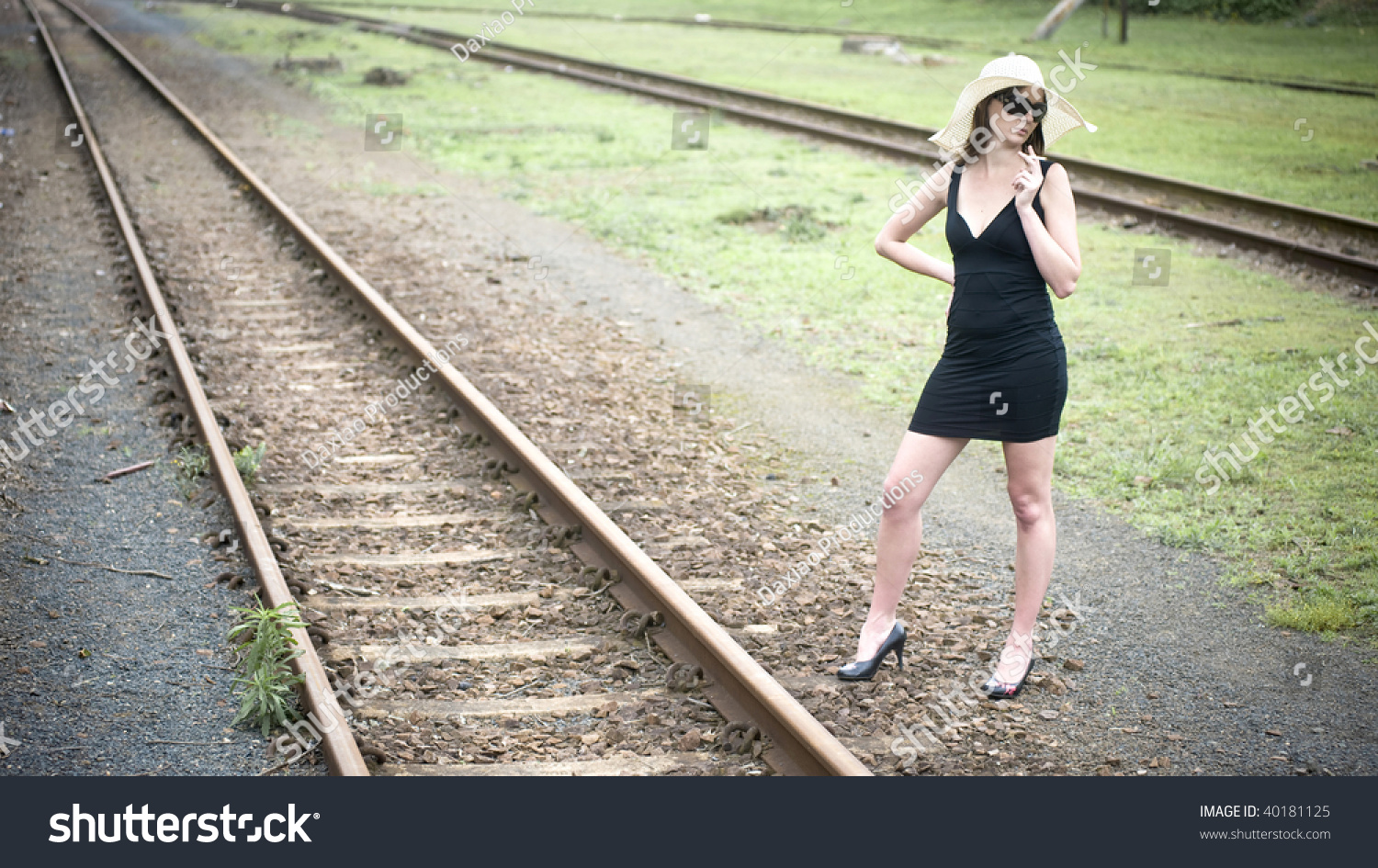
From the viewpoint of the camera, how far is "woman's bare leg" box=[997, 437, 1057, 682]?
4340 mm

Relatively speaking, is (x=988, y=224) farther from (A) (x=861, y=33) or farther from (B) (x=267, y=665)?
(A) (x=861, y=33)

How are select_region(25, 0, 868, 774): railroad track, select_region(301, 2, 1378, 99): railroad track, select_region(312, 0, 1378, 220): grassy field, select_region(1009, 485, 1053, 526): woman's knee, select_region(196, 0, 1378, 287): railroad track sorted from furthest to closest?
select_region(301, 2, 1378, 99): railroad track, select_region(312, 0, 1378, 220): grassy field, select_region(196, 0, 1378, 287): railroad track, select_region(1009, 485, 1053, 526): woman's knee, select_region(25, 0, 868, 774): railroad track

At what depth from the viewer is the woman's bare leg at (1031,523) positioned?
14.2 ft

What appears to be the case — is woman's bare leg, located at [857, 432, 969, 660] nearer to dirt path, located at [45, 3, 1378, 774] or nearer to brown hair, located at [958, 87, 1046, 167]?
dirt path, located at [45, 3, 1378, 774]

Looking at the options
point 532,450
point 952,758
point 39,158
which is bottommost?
point 952,758

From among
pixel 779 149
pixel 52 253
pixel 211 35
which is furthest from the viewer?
pixel 211 35

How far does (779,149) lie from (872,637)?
43.8ft

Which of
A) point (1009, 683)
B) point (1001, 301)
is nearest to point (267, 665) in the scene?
point (1009, 683)

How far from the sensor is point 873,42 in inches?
1186

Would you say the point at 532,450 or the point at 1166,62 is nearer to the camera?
the point at 532,450

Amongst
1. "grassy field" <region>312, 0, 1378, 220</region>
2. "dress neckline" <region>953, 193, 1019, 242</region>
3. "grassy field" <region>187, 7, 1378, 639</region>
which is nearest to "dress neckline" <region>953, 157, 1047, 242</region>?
"dress neckline" <region>953, 193, 1019, 242</region>

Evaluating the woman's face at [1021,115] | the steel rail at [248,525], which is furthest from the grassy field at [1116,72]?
the steel rail at [248,525]

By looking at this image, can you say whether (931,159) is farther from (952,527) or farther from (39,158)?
(39,158)
